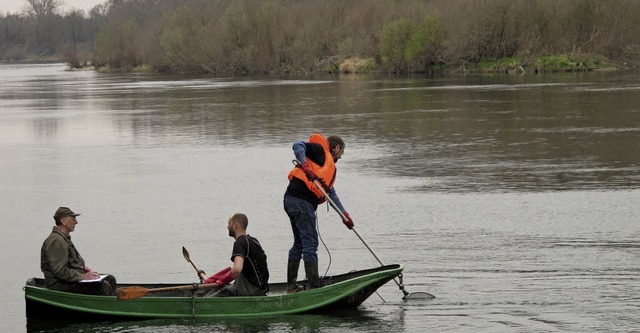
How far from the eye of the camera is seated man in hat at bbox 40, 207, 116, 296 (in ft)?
36.1

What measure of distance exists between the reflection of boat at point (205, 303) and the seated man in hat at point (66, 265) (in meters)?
0.12

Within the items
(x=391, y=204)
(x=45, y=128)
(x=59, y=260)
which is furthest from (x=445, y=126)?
(x=59, y=260)

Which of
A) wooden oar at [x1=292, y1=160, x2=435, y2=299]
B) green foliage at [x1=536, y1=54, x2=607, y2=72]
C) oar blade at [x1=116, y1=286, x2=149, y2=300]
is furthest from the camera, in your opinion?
green foliage at [x1=536, y1=54, x2=607, y2=72]

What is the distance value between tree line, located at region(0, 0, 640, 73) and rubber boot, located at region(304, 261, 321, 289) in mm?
64399

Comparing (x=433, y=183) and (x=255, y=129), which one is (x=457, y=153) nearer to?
(x=433, y=183)

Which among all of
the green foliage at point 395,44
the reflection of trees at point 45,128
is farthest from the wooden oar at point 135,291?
the green foliage at point 395,44

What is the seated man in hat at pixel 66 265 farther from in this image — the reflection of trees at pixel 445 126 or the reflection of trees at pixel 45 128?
the reflection of trees at pixel 45 128

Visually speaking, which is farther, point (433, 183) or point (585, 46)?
point (585, 46)

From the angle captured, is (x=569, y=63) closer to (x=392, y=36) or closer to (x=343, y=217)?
(x=392, y=36)

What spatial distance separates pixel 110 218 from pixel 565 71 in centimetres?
5857

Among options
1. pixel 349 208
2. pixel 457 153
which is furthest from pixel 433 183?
pixel 457 153

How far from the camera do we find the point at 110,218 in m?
18.1

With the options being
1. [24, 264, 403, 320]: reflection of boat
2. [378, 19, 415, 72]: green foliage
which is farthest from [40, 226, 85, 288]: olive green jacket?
[378, 19, 415, 72]: green foliage

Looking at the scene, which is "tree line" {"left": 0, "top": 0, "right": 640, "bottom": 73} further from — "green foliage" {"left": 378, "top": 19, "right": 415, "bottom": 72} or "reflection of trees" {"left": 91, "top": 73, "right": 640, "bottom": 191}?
"reflection of trees" {"left": 91, "top": 73, "right": 640, "bottom": 191}
